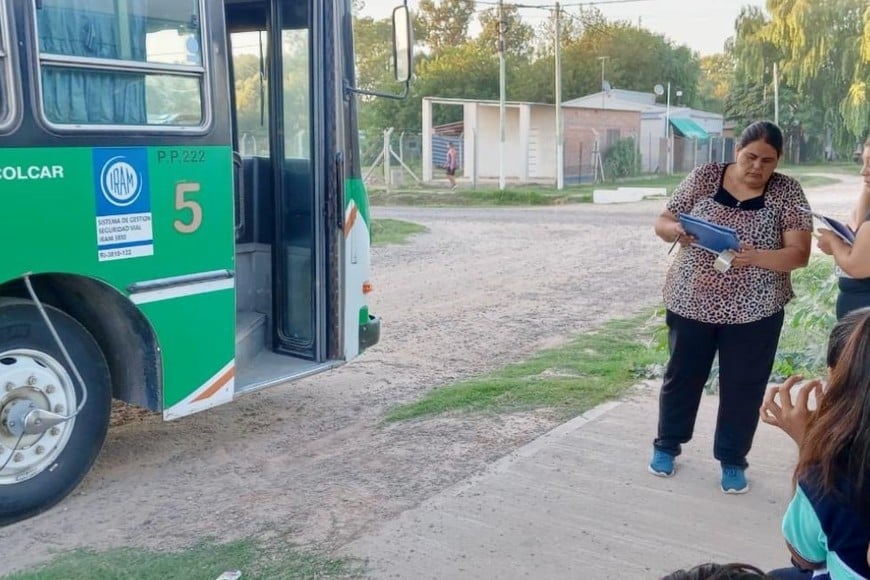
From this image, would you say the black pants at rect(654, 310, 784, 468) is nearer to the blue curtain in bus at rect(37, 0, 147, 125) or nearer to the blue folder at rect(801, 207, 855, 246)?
the blue folder at rect(801, 207, 855, 246)

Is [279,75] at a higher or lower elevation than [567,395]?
higher

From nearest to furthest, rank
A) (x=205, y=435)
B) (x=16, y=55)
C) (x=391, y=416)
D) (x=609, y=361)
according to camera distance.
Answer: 1. (x=16, y=55)
2. (x=205, y=435)
3. (x=391, y=416)
4. (x=609, y=361)

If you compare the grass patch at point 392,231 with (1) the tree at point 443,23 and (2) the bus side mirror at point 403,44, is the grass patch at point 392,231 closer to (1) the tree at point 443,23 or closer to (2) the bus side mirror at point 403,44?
(2) the bus side mirror at point 403,44

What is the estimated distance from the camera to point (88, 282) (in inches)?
180

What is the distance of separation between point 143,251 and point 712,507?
9.95 ft

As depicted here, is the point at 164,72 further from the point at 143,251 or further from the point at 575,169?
the point at 575,169

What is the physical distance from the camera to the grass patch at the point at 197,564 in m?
3.81

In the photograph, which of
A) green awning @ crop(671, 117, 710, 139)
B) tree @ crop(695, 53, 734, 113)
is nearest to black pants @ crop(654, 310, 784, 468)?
green awning @ crop(671, 117, 710, 139)

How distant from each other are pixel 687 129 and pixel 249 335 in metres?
44.6

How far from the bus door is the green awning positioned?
137 ft

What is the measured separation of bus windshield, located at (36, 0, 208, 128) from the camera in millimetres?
4312

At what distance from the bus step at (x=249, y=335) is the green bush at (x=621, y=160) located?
32.6 m

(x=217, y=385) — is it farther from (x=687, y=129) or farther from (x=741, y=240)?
(x=687, y=129)

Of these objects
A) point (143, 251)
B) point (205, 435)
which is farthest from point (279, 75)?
point (205, 435)
